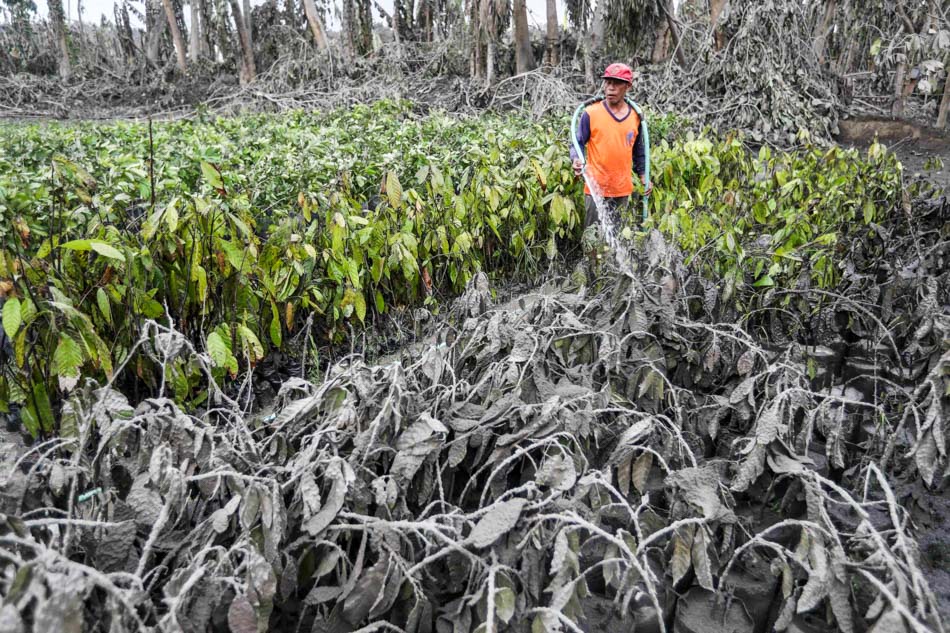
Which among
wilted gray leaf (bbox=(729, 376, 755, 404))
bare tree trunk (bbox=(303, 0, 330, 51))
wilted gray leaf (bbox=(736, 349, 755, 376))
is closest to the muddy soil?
wilted gray leaf (bbox=(736, 349, 755, 376))

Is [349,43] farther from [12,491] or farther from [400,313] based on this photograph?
[12,491]

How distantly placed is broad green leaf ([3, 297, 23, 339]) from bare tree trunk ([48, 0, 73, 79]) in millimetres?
20811

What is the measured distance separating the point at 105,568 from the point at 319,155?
2.93 metres

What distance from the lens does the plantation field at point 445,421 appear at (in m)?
1.12

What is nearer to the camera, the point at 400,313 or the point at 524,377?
the point at 524,377

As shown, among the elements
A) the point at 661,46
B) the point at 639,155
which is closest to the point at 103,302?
the point at 639,155

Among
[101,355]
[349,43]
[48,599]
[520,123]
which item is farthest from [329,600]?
[349,43]

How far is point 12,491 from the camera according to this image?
1152 mm

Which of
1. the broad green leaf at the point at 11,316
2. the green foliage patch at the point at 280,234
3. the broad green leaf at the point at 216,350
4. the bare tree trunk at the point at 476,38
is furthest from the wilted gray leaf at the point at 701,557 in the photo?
the bare tree trunk at the point at 476,38

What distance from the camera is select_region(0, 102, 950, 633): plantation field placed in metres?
1.12

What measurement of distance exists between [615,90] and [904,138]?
6185 mm

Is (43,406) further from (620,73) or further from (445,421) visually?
(620,73)

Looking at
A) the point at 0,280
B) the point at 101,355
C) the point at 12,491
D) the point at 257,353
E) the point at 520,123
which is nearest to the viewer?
the point at 12,491

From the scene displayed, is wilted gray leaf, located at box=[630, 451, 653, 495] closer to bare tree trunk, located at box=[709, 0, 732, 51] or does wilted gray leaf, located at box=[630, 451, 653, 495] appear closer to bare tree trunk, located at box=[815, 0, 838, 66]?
bare tree trunk, located at box=[709, 0, 732, 51]
